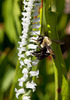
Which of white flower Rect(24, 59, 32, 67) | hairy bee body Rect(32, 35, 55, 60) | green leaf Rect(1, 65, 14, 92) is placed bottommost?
green leaf Rect(1, 65, 14, 92)

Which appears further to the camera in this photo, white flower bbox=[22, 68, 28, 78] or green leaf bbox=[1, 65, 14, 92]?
green leaf bbox=[1, 65, 14, 92]

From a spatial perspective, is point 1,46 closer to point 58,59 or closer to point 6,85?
point 6,85

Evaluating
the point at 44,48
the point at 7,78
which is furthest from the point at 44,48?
the point at 7,78

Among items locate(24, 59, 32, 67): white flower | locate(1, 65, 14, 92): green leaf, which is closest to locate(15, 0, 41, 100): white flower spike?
locate(24, 59, 32, 67): white flower

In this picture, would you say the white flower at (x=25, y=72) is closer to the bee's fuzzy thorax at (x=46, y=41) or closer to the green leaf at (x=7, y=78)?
the bee's fuzzy thorax at (x=46, y=41)

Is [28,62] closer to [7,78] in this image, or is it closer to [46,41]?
[46,41]

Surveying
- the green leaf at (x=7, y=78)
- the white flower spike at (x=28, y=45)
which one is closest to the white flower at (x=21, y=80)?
the white flower spike at (x=28, y=45)

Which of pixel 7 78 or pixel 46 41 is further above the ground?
pixel 46 41

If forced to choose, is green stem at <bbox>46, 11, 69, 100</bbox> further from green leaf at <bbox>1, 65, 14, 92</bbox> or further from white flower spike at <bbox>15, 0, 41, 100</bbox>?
green leaf at <bbox>1, 65, 14, 92</bbox>
